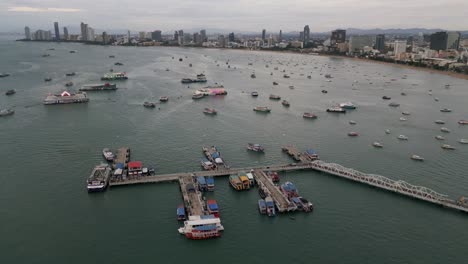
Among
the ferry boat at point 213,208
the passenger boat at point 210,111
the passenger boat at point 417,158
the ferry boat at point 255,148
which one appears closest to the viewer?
the ferry boat at point 213,208

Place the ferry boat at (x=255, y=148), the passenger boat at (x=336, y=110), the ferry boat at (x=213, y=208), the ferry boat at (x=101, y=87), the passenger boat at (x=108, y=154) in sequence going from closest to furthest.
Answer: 1. the ferry boat at (x=213, y=208)
2. the passenger boat at (x=108, y=154)
3. the ferry boat at (x=255, y=148)
4. the passenger boat at (x=336, y=110)
5. the ferry boat at (x=101, y=87)

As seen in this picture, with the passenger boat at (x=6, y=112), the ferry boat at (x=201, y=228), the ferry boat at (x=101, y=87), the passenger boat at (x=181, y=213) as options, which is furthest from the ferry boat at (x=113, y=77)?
the ferry boat at (x=201, y=228)

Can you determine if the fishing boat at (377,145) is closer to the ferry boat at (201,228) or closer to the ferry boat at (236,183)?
the ferry boat at (236,183)

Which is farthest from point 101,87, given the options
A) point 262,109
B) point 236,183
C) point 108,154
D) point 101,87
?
point 236,183

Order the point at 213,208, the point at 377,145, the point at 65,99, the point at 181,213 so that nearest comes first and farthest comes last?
the point at 181,213, the point at 213,208, the point at 377,145, the point at 65,99

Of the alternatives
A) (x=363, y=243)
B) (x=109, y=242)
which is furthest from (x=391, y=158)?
(x=109, y=242)

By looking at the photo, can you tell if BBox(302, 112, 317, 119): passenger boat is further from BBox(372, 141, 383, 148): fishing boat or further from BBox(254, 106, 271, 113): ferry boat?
BBox(372, 141, 383, 148): fishing boat

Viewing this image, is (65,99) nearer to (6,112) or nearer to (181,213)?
(6,112)
